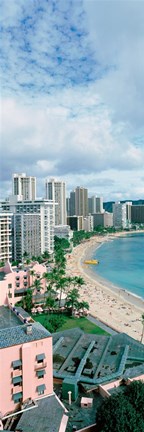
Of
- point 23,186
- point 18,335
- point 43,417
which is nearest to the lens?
point 43,417

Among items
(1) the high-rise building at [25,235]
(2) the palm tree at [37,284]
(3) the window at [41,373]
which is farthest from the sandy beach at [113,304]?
(3) the window at [41,373]

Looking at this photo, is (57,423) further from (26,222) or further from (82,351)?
(26,222)

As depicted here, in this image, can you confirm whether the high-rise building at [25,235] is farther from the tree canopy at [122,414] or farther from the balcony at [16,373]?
the tree canopy at [122,414]

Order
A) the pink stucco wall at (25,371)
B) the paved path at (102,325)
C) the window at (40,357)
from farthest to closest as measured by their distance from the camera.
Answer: the paved path at (102,325), the window at (40,357), the pink stucco wall at (25,371)

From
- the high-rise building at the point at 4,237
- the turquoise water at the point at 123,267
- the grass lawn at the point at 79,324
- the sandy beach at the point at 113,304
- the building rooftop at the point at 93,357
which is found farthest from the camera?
the high-rise building at the point at 4,237

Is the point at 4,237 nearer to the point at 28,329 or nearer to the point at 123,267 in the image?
the point at 123,267

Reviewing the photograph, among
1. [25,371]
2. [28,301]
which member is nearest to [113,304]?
[28,301]
